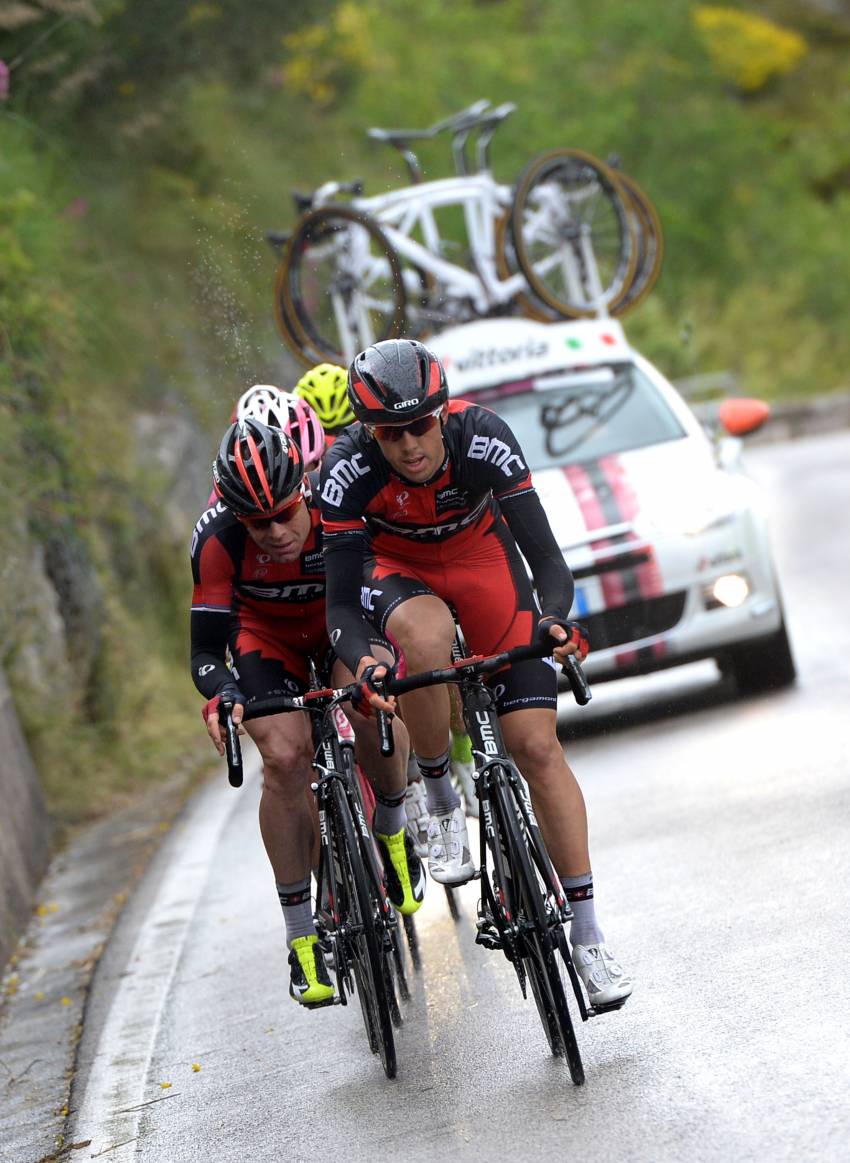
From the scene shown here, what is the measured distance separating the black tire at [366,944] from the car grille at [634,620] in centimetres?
→ 457

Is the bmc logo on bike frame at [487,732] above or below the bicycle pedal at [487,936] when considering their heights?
above

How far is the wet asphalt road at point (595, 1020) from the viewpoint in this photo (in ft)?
16.7

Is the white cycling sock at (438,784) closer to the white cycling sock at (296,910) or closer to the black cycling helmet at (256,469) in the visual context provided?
the white cycling sock at (296,910)

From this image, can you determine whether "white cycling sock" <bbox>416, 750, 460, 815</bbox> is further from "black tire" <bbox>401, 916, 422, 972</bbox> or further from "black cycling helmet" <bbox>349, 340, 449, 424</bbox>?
"black cycling helmet" <bbox>349, 340, 449, 424</bbox>

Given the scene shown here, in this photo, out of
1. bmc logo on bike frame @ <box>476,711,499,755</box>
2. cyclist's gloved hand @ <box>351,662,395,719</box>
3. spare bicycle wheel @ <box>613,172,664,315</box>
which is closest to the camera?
cyclist's gloved hand @ <box>351,662,395,719</box>

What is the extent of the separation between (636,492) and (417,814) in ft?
12.7

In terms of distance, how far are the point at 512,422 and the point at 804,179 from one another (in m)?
57.8

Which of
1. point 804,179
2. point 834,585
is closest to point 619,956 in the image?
point 834,585

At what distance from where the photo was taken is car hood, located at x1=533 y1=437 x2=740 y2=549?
10.9m

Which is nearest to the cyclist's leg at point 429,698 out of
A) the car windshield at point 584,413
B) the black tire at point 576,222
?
the car windshield at point 584,413

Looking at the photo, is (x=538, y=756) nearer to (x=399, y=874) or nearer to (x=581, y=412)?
(x=399, y=874)

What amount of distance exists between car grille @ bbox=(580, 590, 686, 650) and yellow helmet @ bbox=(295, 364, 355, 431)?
2880mm

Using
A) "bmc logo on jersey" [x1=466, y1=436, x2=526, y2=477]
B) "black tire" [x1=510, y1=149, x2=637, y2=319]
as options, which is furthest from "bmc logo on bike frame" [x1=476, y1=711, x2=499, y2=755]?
"black tire" [x1=510, y1=149, x2=637, y2=319]

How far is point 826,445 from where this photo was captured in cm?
3856
